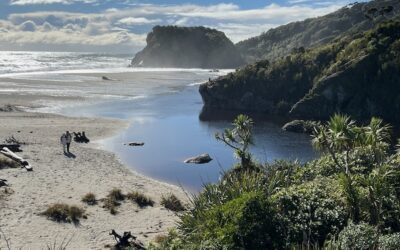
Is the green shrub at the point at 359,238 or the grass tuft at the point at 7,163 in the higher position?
the green shrub at the point at 359,238

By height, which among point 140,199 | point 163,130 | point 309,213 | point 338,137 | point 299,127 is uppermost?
point 338,137

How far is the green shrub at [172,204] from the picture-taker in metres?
33.7

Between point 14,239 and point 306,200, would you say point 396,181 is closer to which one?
point 306,200

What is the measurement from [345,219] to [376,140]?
5.99m

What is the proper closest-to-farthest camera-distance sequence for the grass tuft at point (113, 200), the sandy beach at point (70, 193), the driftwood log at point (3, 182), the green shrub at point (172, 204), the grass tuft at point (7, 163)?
1. the sandy beach at point (70, 193)
2. the grass tuft at point (113, 200)
3. the green shrub at point (172, 204)
4. the driftwood log at point (3, 182)
5. the grass tuft at point (7, 163)

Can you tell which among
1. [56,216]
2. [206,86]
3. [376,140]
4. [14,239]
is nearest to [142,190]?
[56,216]

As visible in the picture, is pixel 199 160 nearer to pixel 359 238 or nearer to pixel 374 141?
pixel 374 141

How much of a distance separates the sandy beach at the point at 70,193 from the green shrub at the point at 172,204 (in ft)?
1.78

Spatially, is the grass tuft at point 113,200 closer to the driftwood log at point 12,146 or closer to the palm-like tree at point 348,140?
the palm-like tree at point 348,140

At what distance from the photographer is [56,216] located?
2972cm

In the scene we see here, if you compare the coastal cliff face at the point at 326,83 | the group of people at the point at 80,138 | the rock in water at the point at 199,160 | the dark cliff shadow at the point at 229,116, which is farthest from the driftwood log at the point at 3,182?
the coastal cliff face at the point at 326,83

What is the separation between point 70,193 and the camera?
114 ft

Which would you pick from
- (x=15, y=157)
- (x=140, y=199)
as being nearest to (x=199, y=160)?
(x=140, y=199)

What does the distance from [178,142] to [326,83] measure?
125ft
